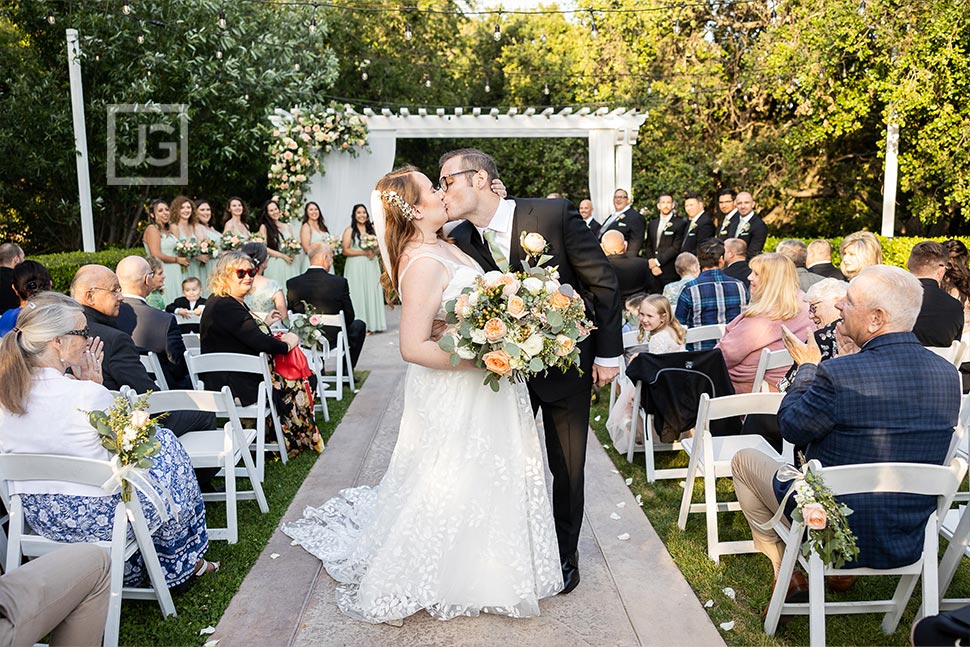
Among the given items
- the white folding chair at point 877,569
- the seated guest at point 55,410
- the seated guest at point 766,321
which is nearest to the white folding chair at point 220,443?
the seated guest at point 55,410

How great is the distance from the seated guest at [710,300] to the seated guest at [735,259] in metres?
0.72

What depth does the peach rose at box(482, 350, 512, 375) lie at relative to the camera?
291 cm

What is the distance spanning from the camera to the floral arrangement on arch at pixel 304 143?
1227 cm

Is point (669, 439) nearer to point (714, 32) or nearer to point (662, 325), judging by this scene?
point (662, 325)

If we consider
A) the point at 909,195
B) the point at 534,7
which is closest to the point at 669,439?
the point at 909,195

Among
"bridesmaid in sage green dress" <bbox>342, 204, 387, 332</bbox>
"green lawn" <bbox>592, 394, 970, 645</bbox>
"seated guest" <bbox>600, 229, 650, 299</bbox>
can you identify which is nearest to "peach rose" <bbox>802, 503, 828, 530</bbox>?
"green lawn" <bbox>592, 394, 970, 645</bbox>

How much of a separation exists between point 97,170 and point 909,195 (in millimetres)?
17639

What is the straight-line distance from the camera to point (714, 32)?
738 inches

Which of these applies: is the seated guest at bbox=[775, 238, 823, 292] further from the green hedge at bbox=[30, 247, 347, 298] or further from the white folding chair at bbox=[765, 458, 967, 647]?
the green hedge at bbox=[30, 247, 347, 298]

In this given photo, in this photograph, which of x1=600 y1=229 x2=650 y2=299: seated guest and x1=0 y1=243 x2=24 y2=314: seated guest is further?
x1=600 y1=229 x2=650 y2=299: seated guest

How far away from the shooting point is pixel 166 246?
9.42 m

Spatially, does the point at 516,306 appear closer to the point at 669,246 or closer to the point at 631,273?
the point at 631,273

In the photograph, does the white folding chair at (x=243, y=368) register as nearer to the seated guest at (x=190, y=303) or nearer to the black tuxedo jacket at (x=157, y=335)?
the black tuxedo jacket at (x=157, y=335)

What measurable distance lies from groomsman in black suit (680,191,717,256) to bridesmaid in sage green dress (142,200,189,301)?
6.74m
